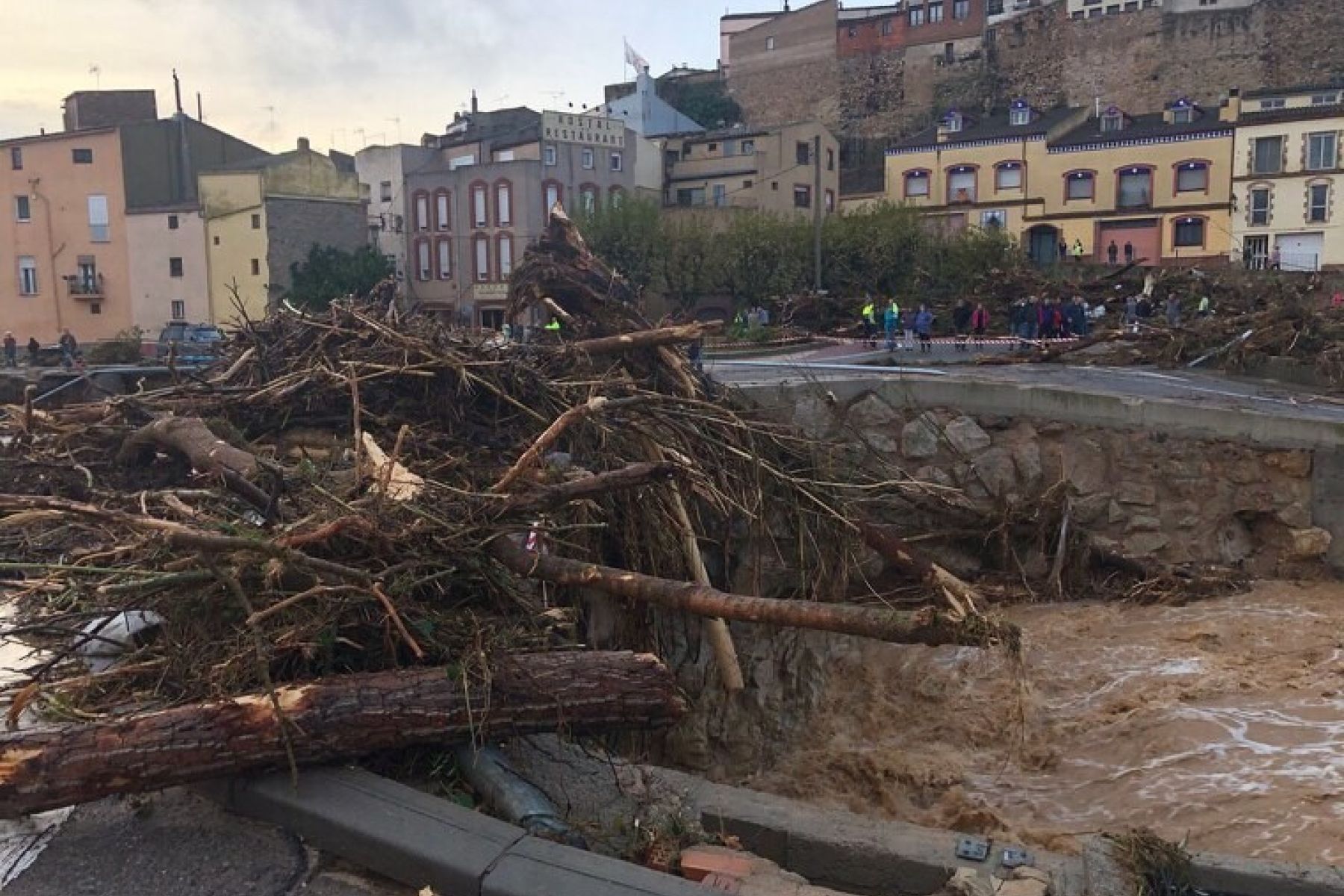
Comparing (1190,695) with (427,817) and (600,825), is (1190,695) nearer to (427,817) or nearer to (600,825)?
(600,825)

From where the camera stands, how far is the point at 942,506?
11.0m

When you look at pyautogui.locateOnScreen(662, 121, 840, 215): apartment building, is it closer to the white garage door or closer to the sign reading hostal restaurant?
the sign reading hostal restaurant

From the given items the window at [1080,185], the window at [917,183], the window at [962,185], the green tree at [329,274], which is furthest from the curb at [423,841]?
the window at [917,183]

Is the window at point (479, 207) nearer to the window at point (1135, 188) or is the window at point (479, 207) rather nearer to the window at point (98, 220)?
the window at point (98, 220)

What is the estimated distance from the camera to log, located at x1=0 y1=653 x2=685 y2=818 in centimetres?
369

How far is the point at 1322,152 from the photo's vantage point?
39375 mm

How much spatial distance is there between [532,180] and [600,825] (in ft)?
139

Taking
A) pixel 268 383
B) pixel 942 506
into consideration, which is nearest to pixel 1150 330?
pixel 942 506

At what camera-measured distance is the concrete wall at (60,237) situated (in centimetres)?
4425

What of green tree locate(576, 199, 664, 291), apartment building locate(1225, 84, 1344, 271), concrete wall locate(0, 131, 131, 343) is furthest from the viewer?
concrete wall locate(0, 131, 131, 343)

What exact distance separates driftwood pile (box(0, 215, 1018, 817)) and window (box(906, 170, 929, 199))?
43.3 m

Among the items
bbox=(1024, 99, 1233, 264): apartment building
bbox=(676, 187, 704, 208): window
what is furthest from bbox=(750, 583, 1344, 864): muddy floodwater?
bbox=(676, 187, 704, 208): window

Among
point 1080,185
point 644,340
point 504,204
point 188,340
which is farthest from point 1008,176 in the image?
point 644,340

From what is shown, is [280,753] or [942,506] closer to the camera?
[280,753]
